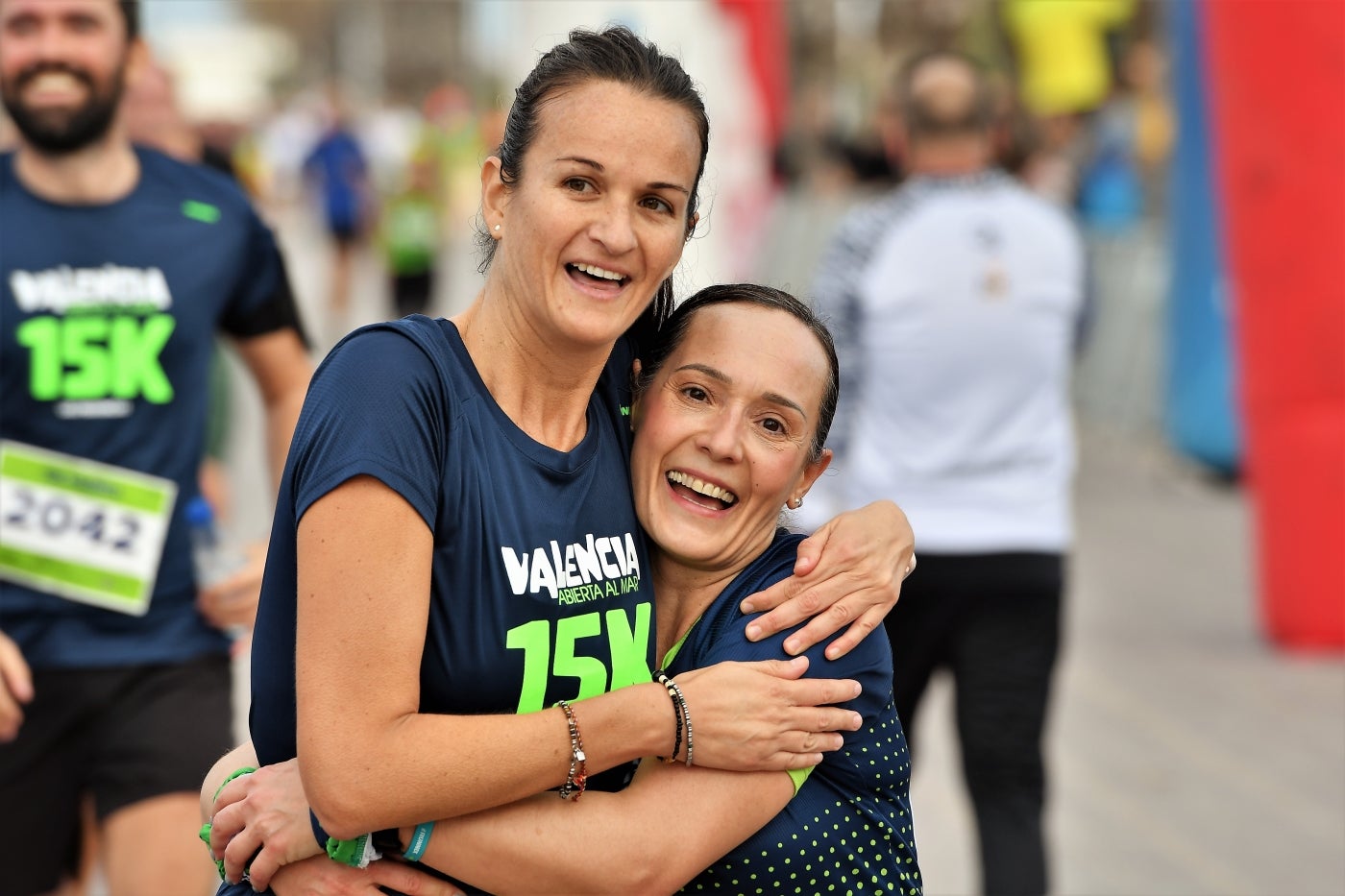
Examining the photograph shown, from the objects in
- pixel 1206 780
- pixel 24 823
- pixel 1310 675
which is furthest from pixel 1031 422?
pixel 1310 675

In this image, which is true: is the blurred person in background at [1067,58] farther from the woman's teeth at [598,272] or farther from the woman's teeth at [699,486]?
the woman's teeth at [598,272]

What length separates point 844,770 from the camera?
2547 mm

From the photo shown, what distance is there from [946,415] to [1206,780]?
91.5 inches

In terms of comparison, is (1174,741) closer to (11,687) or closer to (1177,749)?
(1177,749)

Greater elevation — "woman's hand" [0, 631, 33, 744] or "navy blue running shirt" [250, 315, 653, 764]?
"navy blue running shirt" [250, 315, 653, 764]

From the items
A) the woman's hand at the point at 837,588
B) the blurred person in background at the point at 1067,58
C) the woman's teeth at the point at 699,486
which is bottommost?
the woman's hand at the point at 837,588

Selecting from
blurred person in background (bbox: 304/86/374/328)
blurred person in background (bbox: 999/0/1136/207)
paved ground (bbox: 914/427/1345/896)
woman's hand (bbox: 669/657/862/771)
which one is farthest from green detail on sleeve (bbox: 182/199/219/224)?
blurred person in background (bbox: 304/86/374/328)

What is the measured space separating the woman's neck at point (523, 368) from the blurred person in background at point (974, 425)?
7.80 ft

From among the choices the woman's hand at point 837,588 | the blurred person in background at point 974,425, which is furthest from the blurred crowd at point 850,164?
the woman's hand at point 837,588

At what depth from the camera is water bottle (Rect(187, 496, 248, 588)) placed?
151 inches

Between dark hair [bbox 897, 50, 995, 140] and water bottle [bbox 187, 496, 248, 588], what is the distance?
219 cm

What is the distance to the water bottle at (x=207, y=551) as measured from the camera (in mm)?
3834

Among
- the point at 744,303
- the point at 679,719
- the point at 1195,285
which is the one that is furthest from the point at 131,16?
the point at 1195,285

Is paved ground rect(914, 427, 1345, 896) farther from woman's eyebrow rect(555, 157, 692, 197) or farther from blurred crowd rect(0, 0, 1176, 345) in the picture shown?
woman's eyebrow rect(555, 157, 692, 197)
